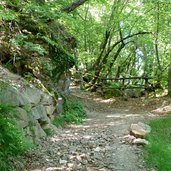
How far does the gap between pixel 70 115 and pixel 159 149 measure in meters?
4.10

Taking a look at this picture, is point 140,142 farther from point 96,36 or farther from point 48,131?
point 96,36

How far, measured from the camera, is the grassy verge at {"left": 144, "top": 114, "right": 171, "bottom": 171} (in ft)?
19.2

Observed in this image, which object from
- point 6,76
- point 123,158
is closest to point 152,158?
point 123,158

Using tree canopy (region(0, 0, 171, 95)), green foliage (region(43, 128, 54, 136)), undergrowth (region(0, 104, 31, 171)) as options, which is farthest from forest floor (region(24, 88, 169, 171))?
tree canopy (region(0, 0, 171, 95))

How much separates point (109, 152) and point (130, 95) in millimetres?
11819

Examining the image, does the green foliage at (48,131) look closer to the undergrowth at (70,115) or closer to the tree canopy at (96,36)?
the undergrowth at (70,115)

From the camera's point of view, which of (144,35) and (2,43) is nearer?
(2,43)

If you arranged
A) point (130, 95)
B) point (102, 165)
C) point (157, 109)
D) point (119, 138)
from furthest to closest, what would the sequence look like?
point (130, 95) → point (157, 109) → point (119, 138) → point (102, 165)

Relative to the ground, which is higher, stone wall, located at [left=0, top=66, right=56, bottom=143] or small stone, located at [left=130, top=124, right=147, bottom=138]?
stone wall, located at [left=0, top=66, right=56, bottom=143]

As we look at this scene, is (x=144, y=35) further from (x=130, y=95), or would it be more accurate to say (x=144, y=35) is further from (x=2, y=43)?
(x=2, y=43)

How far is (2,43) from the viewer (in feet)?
29.5

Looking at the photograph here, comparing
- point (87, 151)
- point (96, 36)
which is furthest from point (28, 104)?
point (96, 36)

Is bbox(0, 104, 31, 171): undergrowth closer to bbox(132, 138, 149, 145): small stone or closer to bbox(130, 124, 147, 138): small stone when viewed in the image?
bbox(132, 138, 149, 145): small stone

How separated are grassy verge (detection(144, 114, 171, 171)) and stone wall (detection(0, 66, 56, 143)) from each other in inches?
95.3
